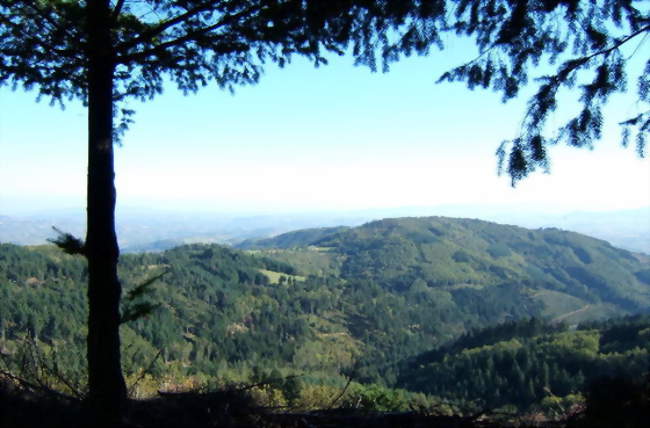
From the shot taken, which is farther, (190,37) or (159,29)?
(190,37)

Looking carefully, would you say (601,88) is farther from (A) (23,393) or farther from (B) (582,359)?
(B) (582,359)

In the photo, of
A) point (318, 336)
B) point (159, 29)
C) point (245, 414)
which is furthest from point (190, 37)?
point (318, 336)

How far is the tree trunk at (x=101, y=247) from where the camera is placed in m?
4.97

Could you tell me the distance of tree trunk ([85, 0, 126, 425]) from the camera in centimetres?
497

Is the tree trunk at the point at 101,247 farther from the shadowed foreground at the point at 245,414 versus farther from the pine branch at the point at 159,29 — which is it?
the shadowed foreground at the point at 245,414

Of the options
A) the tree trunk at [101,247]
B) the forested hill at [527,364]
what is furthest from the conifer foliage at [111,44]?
the forested hill at [527,364]

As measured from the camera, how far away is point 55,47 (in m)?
5.90

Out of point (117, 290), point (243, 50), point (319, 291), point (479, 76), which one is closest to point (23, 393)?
point (117, 290)

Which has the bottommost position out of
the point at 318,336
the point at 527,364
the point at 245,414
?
the point at 318,336

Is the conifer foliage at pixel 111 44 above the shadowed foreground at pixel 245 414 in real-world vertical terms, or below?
above

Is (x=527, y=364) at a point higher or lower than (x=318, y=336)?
higher

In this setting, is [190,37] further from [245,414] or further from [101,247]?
[245,414]

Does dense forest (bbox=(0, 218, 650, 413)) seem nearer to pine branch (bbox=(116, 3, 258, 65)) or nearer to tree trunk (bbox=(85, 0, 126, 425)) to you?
tree trunk (bbox=(85, 0, 126, 425))

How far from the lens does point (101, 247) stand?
5027mm
